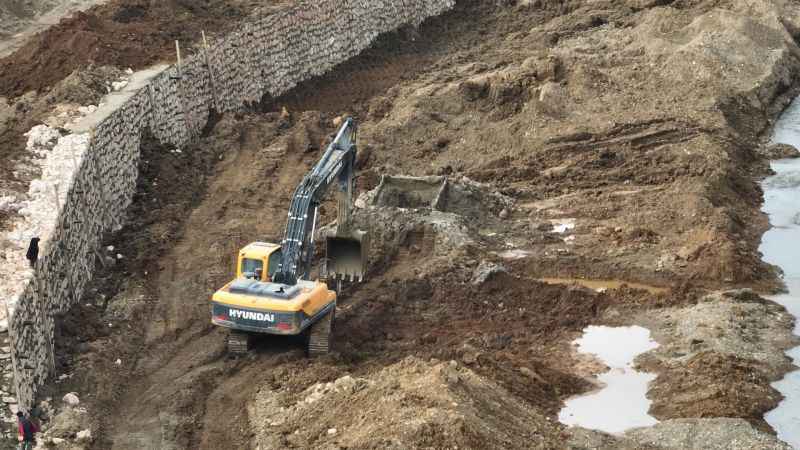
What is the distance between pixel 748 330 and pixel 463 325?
4.79 meters

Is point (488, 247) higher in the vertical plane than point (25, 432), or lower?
lower

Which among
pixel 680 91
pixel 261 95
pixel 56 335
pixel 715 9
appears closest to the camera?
pixel 56 335

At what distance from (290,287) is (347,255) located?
129 inches

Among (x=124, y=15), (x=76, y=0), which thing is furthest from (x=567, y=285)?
(x=76, y=0)

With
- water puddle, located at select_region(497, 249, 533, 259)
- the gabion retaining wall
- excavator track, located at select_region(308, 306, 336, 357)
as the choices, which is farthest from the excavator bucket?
the gabion retaining wall

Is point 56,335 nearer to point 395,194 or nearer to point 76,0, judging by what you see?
point 395,194

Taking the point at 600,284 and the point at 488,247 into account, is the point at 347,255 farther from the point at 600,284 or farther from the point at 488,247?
the point at 600,284

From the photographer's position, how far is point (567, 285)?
23.0m

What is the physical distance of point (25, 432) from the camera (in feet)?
52.2

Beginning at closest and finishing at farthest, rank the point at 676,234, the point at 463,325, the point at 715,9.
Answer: the point at 463,325 → the point at 676,234 → the point at 715,9

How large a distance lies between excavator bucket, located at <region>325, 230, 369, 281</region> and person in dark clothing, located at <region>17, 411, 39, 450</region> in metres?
7.35

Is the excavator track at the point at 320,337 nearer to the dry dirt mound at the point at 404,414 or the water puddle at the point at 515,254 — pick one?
the dry dirt mound at the point at 404,414

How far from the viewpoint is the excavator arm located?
772 inches

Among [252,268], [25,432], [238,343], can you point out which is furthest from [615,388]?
[25,432]
